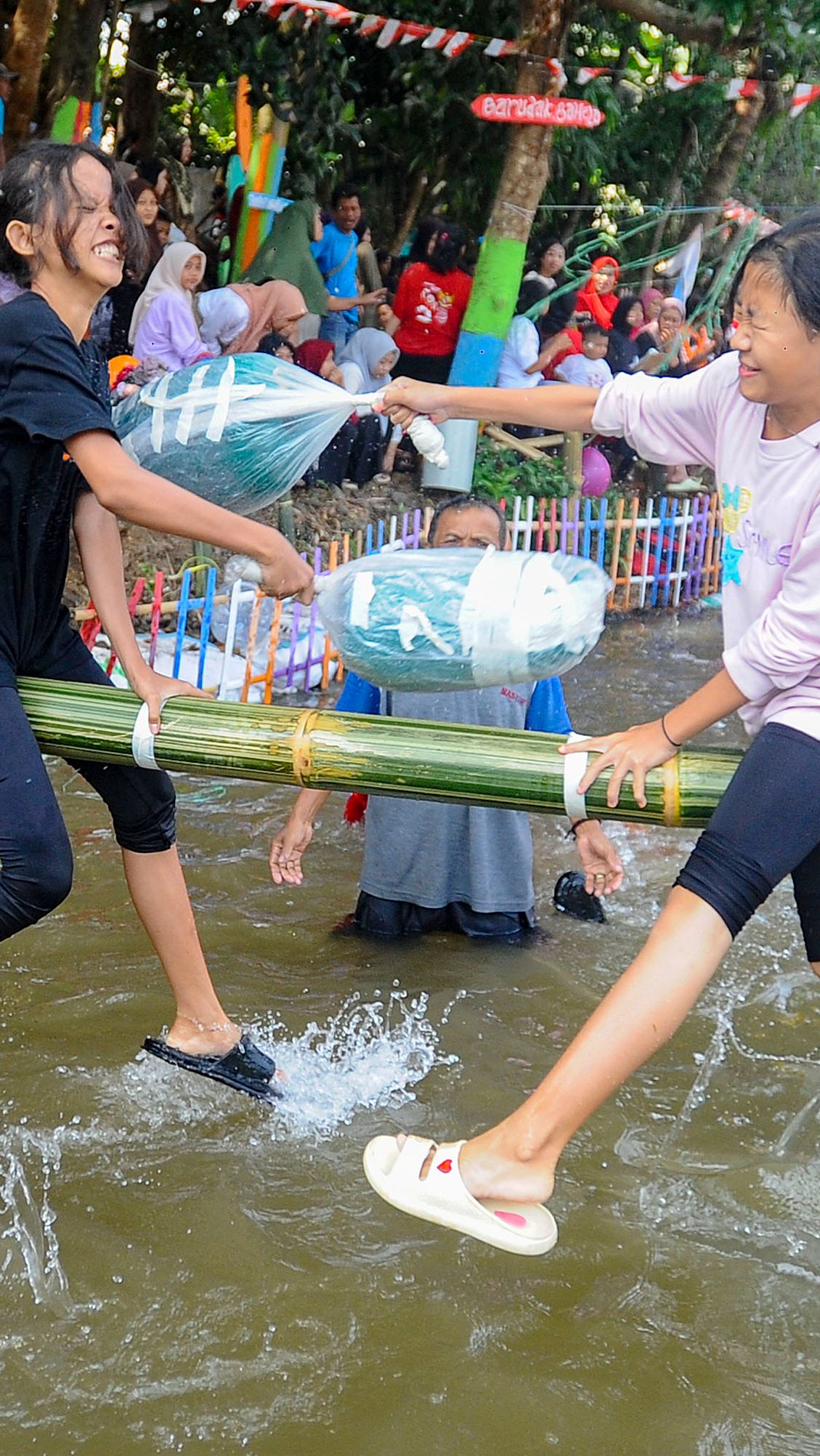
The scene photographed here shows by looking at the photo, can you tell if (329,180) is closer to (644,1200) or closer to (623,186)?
(623,186)

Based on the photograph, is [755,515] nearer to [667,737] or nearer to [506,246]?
[667,737]

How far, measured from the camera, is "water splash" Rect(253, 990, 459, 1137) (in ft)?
10.8

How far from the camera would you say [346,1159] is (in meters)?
3.15

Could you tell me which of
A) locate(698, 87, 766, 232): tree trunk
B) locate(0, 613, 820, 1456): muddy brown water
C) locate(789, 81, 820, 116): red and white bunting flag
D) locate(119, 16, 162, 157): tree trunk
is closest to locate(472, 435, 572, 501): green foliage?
locate(789, 81, 820, 116): red and white bunting flag

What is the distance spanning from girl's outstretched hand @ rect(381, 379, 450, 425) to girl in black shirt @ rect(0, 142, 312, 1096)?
482 millimetres

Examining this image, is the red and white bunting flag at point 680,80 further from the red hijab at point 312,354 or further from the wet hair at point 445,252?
the red hijab at point 312,354

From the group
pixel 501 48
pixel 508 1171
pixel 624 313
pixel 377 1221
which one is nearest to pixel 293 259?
pixel 501 48

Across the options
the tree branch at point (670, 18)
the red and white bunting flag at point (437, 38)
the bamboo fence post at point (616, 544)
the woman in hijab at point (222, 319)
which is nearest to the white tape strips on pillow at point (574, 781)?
the woman in hijab at point (222, 319)

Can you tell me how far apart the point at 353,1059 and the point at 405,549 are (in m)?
1.52

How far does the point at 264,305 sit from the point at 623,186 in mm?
7358

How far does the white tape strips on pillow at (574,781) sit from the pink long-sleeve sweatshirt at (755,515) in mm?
293

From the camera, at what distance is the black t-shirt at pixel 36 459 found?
245 cm

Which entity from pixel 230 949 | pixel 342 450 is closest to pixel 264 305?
pixel 342 450

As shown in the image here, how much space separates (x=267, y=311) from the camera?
8375 mm
